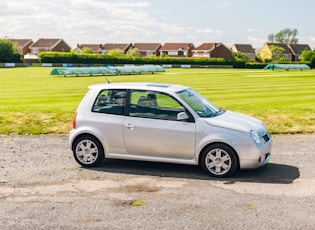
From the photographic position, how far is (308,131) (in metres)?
12.6

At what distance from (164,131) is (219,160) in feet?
3.85

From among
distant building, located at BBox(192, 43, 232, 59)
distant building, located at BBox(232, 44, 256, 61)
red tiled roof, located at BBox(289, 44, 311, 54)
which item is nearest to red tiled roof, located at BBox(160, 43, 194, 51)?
distant building, located at BBox(192, 43, 232, 59)

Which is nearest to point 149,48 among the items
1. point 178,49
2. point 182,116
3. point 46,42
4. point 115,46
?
point 178,49

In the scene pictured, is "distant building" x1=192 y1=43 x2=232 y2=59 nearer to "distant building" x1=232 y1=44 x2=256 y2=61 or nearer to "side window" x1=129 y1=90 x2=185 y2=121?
"distant building" x1=232 y1=44 x2=256 y2=61

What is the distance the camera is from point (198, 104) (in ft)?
27.8

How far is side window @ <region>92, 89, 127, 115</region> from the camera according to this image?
27.7ft

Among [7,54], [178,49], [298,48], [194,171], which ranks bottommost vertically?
[194,171]

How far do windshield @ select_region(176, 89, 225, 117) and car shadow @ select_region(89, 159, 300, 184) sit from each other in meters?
1.15

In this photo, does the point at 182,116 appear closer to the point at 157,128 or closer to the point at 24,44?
the point at 157,128

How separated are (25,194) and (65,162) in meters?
2.23

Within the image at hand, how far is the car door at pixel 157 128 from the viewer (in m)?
7.94

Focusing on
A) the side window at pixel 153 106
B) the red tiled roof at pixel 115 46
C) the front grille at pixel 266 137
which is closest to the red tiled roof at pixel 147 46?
the red tiled roof at pixel 115 46

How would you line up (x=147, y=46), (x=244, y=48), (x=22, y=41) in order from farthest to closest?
1. (x=244, y=48)
2. (x=147, y=46)
3. (x=22, y=41)

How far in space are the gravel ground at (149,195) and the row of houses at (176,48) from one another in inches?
4578
